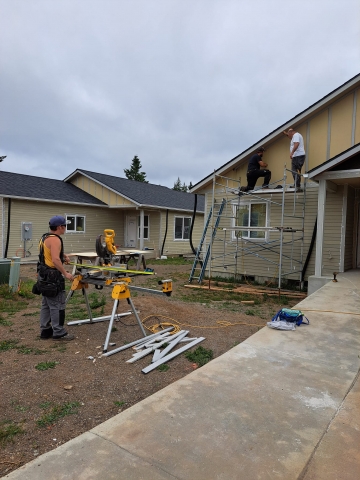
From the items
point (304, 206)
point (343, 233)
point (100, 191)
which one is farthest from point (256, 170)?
point (100, 191)

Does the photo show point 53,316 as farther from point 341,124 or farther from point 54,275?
point 341,124

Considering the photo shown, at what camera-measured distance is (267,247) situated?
1041cm

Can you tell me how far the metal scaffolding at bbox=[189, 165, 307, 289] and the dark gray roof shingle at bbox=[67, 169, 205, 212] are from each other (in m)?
6.94

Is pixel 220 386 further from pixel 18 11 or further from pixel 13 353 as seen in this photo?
pixel 18 11

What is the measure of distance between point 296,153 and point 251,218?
2.73 metres

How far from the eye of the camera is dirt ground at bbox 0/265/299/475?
263 centimetres

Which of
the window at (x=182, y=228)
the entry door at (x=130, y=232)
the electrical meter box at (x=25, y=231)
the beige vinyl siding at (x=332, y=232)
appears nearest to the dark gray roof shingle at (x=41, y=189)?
the electrical meter box at (x=25, y=231)

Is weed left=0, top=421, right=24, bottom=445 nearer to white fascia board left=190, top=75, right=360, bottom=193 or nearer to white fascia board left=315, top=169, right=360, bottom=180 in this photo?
white fascia board left=315, top=169, right=360, bottom=180

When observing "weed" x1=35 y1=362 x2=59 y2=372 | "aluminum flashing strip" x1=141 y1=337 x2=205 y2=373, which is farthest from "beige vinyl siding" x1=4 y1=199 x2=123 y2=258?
"aluminum flashing strip" x1=141 y1=337 x2=205 y2=373

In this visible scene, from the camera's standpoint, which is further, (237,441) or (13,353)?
(13,353)

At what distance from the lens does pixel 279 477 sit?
1825 mm

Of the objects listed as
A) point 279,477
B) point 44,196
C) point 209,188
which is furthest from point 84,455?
point 44,196

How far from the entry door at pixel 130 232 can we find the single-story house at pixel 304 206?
28.4 ft

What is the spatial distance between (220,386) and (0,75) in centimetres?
1582
